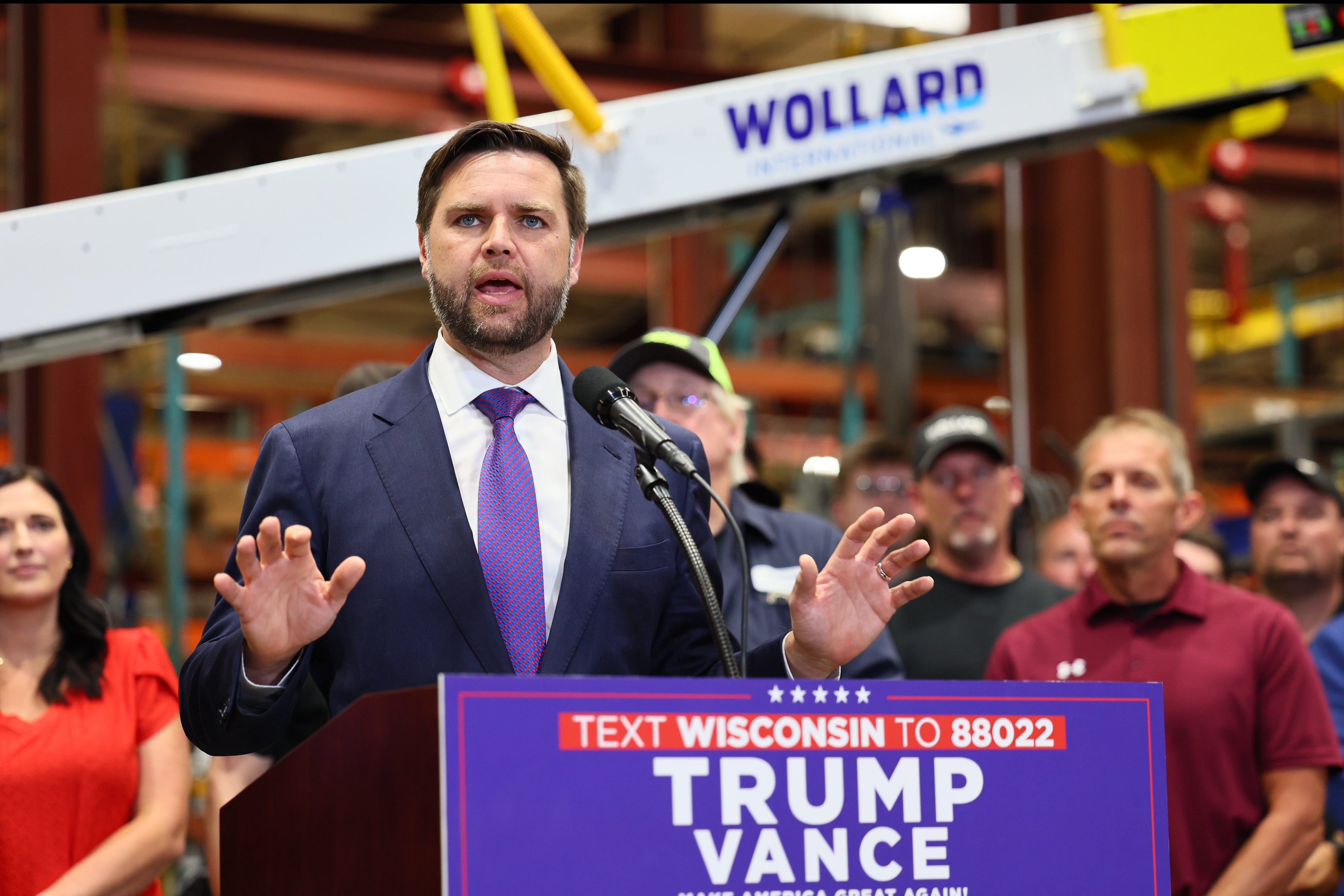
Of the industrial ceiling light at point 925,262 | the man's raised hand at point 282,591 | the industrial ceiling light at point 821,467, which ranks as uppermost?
the industrial ceiling light at point 925,262

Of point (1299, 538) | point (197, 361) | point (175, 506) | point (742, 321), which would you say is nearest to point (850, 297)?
point (742, 321)

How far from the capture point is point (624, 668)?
74.1 inches

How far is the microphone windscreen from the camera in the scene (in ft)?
5.94

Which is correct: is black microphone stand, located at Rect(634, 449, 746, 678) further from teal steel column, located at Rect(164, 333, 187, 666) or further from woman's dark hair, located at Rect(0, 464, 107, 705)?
teal steel column, located at Rect(164, 333, 187, 666)

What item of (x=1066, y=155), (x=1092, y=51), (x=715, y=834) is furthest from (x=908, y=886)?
(x=1066, y=155)

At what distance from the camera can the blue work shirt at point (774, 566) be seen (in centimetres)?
303

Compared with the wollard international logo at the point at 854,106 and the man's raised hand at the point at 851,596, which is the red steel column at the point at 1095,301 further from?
the man's raised hand at the point at 851,596

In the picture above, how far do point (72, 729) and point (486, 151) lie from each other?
168 cm

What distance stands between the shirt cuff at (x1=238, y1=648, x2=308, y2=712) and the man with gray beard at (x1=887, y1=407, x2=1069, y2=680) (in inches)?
79.7

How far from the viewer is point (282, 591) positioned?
63.8 inches

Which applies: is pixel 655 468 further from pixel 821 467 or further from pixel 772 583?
pixel 821 467

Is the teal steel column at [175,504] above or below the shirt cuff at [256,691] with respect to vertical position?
above

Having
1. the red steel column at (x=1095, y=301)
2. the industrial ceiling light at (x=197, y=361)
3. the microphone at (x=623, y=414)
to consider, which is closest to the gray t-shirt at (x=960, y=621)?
the microphone at (x=623, y=414)

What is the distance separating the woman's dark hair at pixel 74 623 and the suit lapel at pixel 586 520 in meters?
1.55
